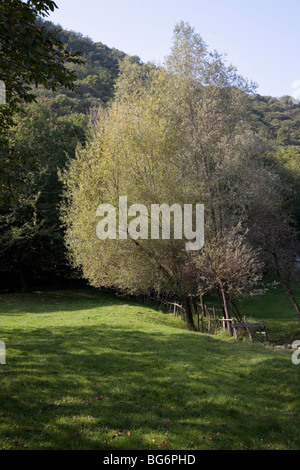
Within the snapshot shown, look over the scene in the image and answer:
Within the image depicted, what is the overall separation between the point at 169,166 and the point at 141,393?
13.5 metres

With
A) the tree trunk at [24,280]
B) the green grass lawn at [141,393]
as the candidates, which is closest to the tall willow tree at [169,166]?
the green grass lawn at [141,393]

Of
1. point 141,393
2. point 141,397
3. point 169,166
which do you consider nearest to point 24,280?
point 169,166

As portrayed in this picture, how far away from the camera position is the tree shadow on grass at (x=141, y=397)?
6746 mm

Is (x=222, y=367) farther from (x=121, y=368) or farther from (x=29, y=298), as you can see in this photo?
(x=29, y=298)

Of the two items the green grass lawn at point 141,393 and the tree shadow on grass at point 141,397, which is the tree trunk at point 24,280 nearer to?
the green grass lawn at point 141,393

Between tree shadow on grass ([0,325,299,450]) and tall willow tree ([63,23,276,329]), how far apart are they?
21.4ft

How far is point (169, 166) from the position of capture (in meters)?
19.8

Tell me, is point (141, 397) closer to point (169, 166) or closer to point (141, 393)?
point (141, 393)

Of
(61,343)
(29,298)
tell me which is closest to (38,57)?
(61,343)

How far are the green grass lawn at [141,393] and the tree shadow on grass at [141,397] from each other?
0.02 m

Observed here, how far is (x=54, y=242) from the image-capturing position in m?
33.5

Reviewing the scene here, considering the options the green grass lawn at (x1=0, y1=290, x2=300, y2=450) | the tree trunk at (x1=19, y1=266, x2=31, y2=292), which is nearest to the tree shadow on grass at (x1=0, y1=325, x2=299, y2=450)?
the green grass lawn at (x1=0, y1=290, x2=300, y2=450)

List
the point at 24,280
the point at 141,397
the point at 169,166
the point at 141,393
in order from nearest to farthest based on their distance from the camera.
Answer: the point at 141,397, the point at 141,393, the point at 169,166, the point at 24,280

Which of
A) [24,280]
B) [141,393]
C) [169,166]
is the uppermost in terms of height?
[169,166]
